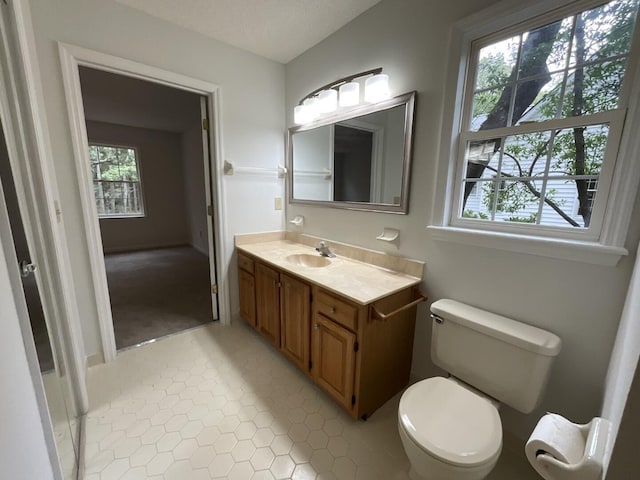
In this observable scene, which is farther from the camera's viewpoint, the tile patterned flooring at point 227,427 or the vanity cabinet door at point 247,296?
the vanity cabinet door at point 247,296

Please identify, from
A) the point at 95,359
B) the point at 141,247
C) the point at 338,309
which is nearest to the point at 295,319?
the point at 338,309

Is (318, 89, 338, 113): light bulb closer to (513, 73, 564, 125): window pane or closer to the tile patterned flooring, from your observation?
(513, 73, 564, 125): window pane

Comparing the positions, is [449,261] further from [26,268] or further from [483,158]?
[26,268]

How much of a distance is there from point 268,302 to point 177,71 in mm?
1839

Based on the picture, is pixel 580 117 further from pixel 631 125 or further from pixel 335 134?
pixel 335 134

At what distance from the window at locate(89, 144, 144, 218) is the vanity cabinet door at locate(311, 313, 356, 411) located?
5.39 metres

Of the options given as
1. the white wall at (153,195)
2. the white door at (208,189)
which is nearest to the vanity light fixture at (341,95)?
the white door at (208,189)

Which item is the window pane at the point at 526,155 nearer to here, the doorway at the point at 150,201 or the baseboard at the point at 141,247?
the doorway at the point at 150,201

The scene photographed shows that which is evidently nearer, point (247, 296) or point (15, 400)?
point (15, 400)

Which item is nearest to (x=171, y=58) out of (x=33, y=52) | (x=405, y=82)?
(x=33, y=52)

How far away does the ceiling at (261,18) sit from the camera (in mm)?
1660

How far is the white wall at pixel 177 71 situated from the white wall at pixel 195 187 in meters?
2.87

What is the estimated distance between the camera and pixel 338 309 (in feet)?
4.64

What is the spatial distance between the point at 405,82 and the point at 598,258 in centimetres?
129
